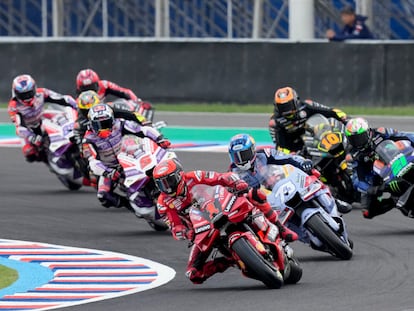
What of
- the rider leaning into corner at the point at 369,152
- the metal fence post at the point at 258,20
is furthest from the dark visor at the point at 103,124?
the metal fence post at the point at 258,20

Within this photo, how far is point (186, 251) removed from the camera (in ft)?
45.9

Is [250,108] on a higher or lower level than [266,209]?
lower

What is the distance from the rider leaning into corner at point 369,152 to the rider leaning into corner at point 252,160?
1.39m

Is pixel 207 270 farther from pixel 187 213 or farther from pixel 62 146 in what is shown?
pixel 62 146

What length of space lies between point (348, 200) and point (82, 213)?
3319mm

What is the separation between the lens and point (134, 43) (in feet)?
94.9

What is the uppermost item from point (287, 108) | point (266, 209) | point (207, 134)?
point (287, 108)

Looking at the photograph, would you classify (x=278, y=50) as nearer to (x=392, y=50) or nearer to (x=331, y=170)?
(x=392, y=50)

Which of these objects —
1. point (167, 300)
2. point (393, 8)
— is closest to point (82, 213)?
point (167, 300)

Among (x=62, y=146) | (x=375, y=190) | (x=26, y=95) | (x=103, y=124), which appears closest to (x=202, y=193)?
(x=375, y=190)

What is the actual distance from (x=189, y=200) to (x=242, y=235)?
0.64 meters

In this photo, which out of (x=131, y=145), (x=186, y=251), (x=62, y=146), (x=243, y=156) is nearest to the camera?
(x=243, y=156)

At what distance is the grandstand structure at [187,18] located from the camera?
35.4m

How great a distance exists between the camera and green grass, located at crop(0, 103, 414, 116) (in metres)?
26.9
